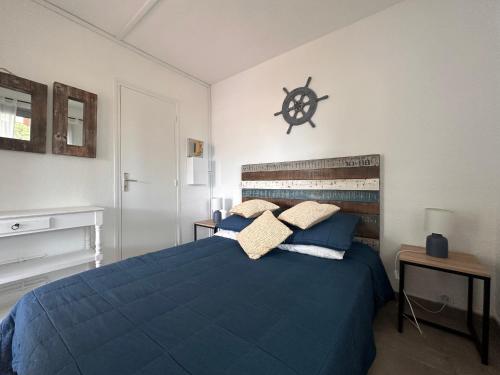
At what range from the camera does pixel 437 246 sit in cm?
153

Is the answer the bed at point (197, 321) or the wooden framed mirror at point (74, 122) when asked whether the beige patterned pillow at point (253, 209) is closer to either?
the bed at point (197, 321)

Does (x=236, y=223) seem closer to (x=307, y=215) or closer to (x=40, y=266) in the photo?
(x=307, y=215)

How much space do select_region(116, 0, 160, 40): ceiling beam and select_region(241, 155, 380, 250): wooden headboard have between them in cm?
201

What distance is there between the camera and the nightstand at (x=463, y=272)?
1246 millimetres

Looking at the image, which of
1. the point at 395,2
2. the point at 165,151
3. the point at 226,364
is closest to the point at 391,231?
the point at 226,364

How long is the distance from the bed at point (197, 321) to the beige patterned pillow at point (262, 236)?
18cm

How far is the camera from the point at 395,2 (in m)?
1.91

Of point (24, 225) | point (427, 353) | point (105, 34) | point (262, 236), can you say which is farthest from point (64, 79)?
point (427, 353)

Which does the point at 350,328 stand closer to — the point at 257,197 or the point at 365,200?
the point at 365,200

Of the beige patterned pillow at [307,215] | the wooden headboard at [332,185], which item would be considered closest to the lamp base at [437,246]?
the wooden headboard at [332,185]

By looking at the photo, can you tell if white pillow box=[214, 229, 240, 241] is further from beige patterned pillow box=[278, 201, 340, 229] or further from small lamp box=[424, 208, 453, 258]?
small lamp box=[424, 208, 453, 258]

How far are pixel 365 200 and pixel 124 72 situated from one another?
123 inches

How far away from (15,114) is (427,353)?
3.62 m

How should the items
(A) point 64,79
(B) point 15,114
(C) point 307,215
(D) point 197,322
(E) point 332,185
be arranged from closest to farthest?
(D) point 197,322 → (B) point 15,114 → (C) point 307,215 → (A) point 64,79 → (E) point 332,185
